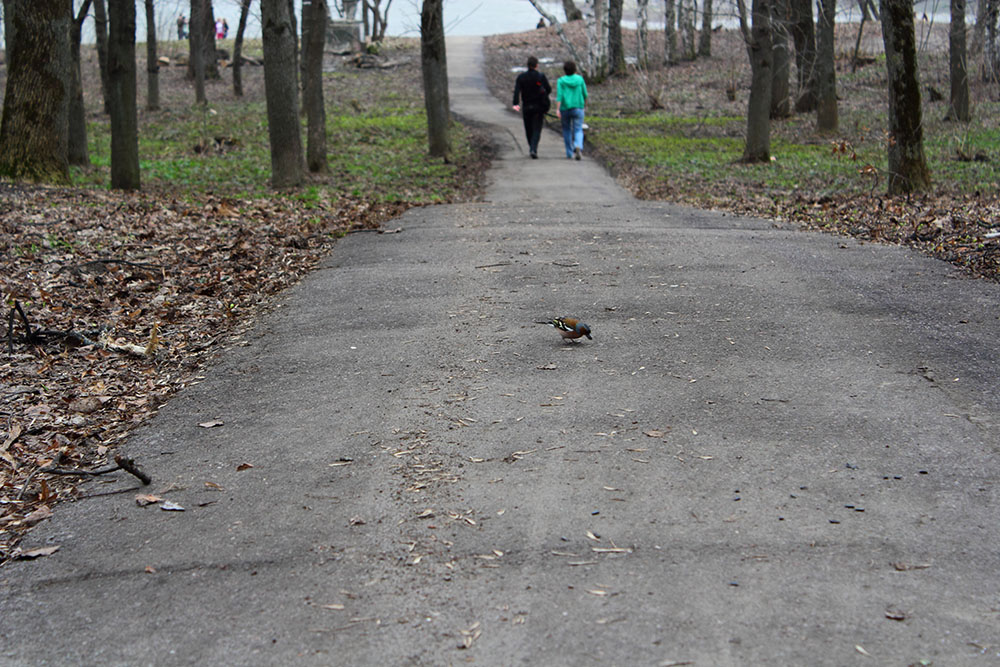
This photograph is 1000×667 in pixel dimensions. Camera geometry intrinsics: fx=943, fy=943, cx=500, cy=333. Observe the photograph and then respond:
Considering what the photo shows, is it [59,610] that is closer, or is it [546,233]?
[59,610]

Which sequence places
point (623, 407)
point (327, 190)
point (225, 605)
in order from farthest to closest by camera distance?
1. point (327, 190)
2. point (623, 407)
3. point (225, 605)

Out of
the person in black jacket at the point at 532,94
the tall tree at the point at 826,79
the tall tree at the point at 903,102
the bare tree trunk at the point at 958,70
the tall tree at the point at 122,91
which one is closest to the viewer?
the tall tree at the point at 903,102

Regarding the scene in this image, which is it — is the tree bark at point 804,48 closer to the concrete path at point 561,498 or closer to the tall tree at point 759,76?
the tall tree at point 759,76

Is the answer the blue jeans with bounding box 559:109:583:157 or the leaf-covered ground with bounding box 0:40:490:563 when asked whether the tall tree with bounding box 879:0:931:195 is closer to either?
the leaf-covered ground with bounding box 0:40:490:563

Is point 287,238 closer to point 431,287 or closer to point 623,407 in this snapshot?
point 431,287

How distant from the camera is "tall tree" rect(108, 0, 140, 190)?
43.9 ft

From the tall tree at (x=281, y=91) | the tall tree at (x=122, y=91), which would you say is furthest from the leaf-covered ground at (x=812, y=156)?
the tall tree at (x=122, y=91)

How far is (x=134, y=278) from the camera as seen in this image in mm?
8930

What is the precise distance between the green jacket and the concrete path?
1212 cm

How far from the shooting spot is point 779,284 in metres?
8.22

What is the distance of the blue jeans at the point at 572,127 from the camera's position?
20.2 m

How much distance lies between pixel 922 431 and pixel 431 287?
4702 millimetres

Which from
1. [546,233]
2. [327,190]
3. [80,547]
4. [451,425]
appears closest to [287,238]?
[546,233]

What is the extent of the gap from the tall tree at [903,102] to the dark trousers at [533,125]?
929cm
